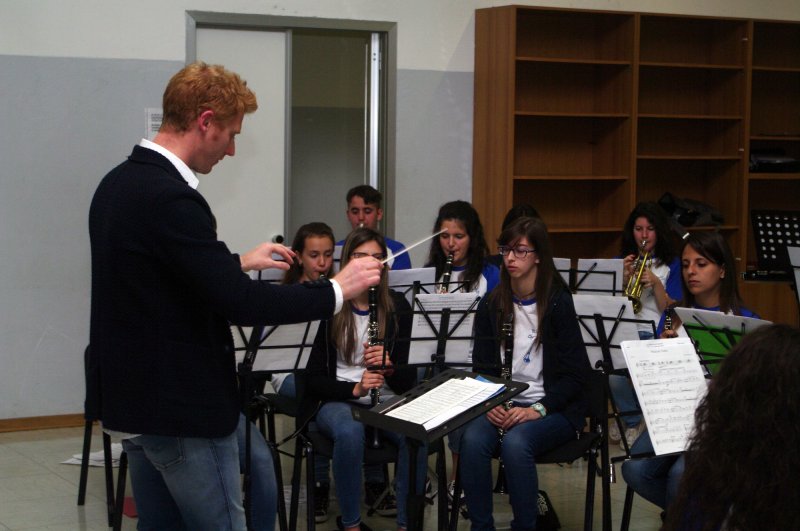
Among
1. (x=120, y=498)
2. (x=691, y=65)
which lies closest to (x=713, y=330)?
(x=120, y=498)

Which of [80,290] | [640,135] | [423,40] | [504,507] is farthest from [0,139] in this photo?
[640,135]

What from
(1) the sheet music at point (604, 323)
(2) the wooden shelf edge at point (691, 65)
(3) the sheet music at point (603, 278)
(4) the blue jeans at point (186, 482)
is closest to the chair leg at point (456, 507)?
(1) the sheet music at point (604, 323)

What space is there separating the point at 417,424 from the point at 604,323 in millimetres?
1442

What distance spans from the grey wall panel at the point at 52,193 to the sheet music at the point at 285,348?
208 centimetres

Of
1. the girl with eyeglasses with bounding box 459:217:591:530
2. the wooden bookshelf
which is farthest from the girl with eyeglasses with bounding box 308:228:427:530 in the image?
the wooden bookshelf

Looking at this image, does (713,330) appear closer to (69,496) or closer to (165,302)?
(165,302)

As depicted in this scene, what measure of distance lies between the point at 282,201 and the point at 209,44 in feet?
3.01

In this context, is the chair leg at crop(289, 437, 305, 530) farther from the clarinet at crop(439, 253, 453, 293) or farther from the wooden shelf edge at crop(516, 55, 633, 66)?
the wooden shelf edge at crop(516, 55, 633, 66)

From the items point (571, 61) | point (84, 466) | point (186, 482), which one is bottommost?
point (84, 466)

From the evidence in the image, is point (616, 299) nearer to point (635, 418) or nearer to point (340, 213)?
point (635, 418)

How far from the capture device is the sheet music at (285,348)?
126 inches

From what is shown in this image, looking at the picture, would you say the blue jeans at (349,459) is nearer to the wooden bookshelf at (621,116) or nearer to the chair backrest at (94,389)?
the chair backrest at (94,389)

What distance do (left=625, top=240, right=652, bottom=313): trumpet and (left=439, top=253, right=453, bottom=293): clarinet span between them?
825mm

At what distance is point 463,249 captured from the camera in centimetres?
440
